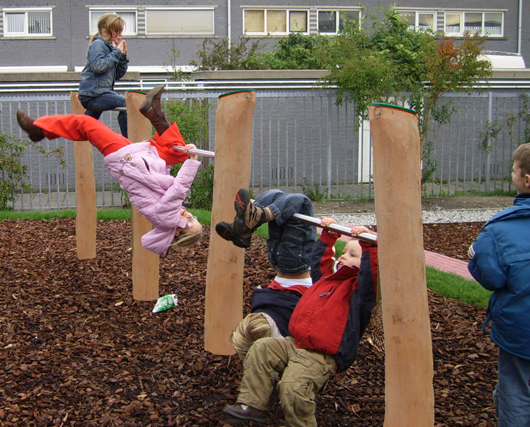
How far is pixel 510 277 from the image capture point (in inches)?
108

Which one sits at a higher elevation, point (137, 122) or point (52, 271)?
point (137, 122)

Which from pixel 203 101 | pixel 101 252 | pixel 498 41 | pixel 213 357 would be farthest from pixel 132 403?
pixel 498 41

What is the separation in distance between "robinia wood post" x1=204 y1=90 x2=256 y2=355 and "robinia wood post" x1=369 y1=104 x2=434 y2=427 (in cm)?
134

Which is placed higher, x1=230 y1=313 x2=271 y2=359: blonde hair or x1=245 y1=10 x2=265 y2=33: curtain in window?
x1=245 y1=10 x2=265 y2=33: curtain in window

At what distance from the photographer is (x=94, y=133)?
14.8 feet

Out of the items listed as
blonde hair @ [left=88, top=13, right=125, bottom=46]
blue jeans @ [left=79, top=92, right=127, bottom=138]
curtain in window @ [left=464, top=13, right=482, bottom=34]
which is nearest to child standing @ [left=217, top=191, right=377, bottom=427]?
blue jeans @ [left=79, top=92, right=127, bottom=138]

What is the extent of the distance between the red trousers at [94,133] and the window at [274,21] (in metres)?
16.5

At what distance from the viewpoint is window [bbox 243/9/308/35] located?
798 inches

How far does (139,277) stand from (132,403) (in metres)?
1.82

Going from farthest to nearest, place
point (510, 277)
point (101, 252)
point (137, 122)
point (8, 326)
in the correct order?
1. point (101, 252)
2. point (137, 122)
3. point (8, 326)
4. point (510, 277)

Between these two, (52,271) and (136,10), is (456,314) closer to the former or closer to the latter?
(52,271)

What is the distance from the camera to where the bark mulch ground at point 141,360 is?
3465mm

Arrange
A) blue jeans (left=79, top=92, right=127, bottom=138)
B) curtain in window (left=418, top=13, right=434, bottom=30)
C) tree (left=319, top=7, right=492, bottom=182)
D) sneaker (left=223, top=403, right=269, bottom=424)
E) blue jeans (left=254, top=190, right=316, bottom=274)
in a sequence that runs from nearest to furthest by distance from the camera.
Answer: sneaker (left=223, top=403, right=269, bottom=424)
blue jeans (left=254, top=190, right=316, bottom=274)
blue jeans (left=79, top=92, right=127, bottom=138)
tree (left=319, top=7, right=492, bottom=182)
curtain in window (left=418, top=13, right=434, bottom=30)

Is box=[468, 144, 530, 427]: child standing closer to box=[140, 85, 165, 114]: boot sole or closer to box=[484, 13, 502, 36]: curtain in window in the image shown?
box=[140, 85, 165, 114]: boot sole
